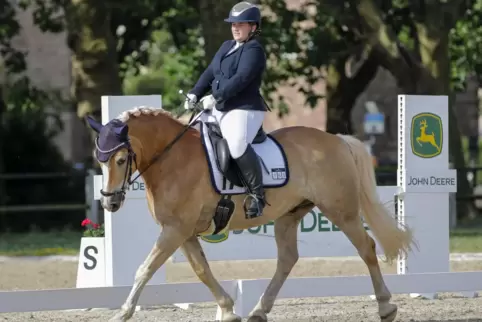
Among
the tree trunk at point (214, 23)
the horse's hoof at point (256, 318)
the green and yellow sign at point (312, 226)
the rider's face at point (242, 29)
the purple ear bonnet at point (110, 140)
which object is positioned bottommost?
the horse's hoof at point (256, 318)

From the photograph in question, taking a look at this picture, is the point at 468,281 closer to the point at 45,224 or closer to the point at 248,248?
the point at 248,248

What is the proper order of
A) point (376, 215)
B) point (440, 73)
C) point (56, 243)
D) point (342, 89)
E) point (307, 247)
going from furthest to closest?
Answer: point (342, 89)
point (440, 73)
point (56, 243)
point (307, 247)
point (376, 215)

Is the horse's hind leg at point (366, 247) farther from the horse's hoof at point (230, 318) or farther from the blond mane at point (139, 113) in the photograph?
the blond mane at point (139, 113)

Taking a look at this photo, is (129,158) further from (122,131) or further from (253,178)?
(253,178)

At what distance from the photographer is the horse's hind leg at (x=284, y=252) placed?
8977 mm

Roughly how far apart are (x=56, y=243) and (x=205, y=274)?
9929 millimetres

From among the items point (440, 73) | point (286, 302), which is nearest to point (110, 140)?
point (286, 302)

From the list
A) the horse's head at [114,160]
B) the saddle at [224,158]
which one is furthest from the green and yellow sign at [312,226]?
the horse's head at [114,160]

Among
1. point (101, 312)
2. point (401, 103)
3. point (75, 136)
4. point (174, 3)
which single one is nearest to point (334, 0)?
point (174, 3)

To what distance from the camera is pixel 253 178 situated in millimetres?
8281

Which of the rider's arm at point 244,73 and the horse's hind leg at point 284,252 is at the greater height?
the rider's arm at point 244,73

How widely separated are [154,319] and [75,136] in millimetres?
27013

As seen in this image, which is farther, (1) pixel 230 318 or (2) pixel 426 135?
(2) pixel 426 135

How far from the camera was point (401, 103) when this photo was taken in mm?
10750
